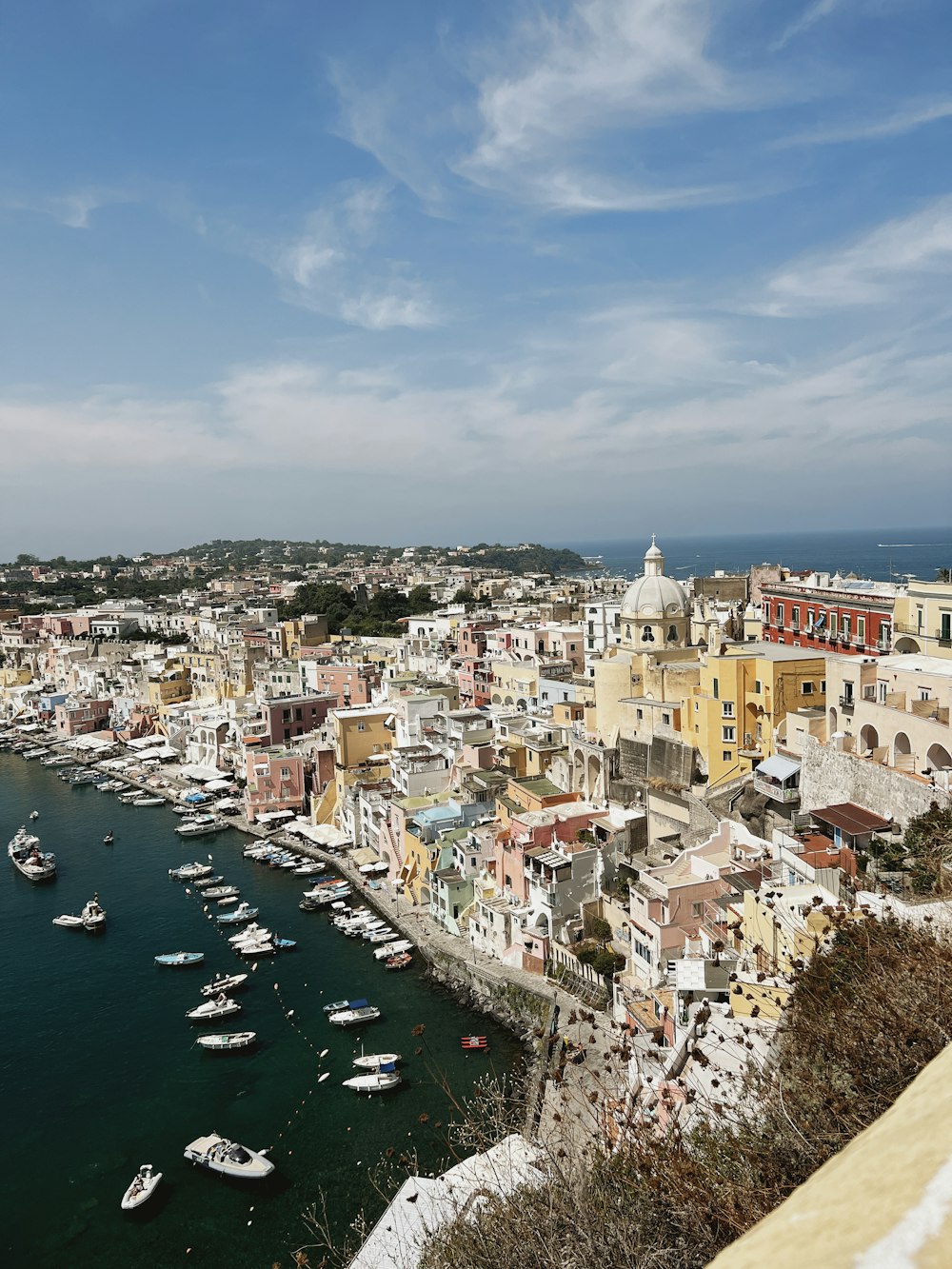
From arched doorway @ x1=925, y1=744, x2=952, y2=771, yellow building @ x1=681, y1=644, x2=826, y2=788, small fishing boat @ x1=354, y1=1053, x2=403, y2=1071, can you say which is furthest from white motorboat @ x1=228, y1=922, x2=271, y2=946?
arched doorway @ x1=925, y1=744, x2=952, y2=771

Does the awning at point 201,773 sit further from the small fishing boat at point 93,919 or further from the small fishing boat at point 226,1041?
the small fishing boat at point 226,1041

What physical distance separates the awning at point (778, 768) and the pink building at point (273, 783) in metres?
15.3

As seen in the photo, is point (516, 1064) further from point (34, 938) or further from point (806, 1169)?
point (34, 938)

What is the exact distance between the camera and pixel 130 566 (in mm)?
114750

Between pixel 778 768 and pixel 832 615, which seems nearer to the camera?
pixel 778 768

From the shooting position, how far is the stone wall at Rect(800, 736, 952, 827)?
11539 mm

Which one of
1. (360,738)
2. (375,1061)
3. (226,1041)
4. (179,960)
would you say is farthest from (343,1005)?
(360,738)

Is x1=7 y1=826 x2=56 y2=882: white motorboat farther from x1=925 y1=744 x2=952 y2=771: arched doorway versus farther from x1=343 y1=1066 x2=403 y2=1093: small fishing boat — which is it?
x1=925 y1=744 x2=952 y2=771: arched doorway

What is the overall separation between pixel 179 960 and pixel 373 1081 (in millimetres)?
5909

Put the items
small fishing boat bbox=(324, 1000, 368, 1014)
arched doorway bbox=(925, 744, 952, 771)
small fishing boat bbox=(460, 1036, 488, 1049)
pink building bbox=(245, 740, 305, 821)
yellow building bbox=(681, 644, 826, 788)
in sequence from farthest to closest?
pink building bbox=(245, 740, 305, 821), yellow building bbox=(681, 644, 826, 788), small fishing boat bbox=(324, 1000, 368, 1014), small fishing boat bbox=(460, 1036, 488, 1049), arched doorway bbox=(925, 744, 952, 771)

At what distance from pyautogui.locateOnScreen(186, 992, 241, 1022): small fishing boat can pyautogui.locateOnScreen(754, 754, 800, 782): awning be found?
9.92m

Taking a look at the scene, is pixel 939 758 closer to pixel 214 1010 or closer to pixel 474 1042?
pixel 474 1042

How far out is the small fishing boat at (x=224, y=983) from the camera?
15.5 metres

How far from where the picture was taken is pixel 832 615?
1891cm
